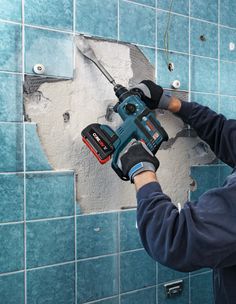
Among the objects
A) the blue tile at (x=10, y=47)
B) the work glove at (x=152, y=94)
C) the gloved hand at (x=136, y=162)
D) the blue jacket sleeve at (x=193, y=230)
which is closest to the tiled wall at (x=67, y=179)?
the blue tile at (x=10, y=47)

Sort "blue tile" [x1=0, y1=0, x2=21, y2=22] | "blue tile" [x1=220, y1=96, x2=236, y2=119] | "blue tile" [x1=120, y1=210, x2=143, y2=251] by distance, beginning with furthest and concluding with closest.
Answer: "blue tile" [x1=220, y1=96, x2=236, y2=119] < "blue tile" [x1=120, y1=210, x2=143, y2=251] < "blue tile" [x1=0, y1=0, x2=21, y2=22]

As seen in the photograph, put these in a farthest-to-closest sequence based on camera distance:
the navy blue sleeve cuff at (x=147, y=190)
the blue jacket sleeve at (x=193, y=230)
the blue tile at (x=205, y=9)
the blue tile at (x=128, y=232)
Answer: the blue tile at (x=205, y=9) < the blue tile at (x=128, y=232) < the navy blue sleeve cuff at (x=147, y=190) < the blue jacket sleeve at (x=193, y=230)

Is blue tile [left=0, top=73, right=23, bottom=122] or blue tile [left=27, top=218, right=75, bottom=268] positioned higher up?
blue tile [left=0, top=73, right=23, bottom=122]

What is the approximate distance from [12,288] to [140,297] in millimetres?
562

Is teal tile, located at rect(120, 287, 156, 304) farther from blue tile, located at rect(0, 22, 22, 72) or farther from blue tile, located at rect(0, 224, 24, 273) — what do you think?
blue tile, located at rect(0, 22, 22, 72)

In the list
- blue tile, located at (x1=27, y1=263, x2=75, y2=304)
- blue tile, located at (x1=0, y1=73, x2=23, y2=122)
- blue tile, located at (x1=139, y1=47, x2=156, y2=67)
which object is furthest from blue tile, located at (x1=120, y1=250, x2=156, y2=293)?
blue tile, located at (x1=139, y1=47, x2=156, y2=67)

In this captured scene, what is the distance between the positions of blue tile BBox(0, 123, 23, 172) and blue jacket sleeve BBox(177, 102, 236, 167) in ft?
2.26

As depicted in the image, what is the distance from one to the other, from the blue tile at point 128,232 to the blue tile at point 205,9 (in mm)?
974

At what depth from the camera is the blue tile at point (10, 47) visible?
3.48ft

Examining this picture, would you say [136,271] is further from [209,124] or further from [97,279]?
[209,124]

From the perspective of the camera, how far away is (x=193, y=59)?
1475mm

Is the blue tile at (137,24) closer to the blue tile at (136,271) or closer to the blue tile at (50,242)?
the blue tile at (50,242)

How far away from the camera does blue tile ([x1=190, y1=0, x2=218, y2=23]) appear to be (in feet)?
4.84

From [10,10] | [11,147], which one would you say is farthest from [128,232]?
[10,10]
